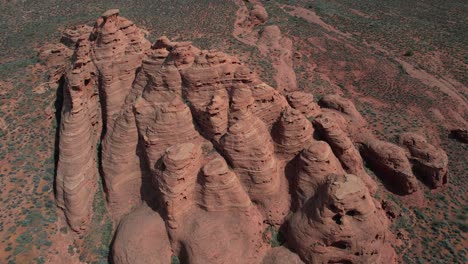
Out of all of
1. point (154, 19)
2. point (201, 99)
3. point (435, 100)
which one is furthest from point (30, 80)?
point (435, 100)

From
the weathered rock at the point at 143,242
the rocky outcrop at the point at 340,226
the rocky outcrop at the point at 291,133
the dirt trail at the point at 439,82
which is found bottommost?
the dirt trail at the point at 439,82

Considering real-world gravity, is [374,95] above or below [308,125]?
below

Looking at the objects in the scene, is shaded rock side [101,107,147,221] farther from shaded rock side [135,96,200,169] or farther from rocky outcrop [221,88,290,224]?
rocky outcrop [221,88,290,224]

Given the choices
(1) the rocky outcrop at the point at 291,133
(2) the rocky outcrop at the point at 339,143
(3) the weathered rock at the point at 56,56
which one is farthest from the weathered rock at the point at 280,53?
(3) the weathered rock at the point at 56,56

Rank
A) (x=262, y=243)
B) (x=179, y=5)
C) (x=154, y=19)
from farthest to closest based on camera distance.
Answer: (x=179, y=5) < (x=154, y=19) < (x=262, y=243)

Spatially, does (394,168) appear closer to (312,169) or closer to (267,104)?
(312,169)

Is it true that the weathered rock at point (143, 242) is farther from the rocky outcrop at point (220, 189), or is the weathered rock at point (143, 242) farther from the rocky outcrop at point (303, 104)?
the rocky outcrop at point (303, 104)

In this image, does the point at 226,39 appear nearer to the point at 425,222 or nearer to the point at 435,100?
the point at 435,100
